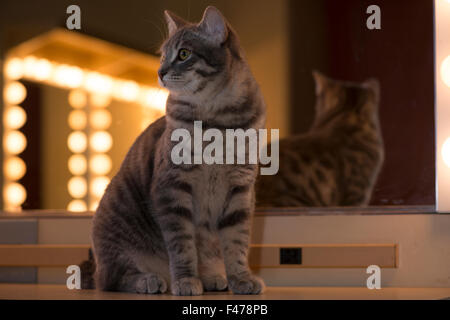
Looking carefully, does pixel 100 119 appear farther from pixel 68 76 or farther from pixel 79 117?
pixel 68 76

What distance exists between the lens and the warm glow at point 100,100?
7.34ft

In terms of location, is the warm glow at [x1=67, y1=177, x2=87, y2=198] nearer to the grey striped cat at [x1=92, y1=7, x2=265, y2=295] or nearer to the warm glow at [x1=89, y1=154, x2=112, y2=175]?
the warm glow at [x1=89, y1=154, x2=112, y2=175]

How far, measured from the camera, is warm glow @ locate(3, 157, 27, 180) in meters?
2.19

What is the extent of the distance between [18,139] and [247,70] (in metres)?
1.23

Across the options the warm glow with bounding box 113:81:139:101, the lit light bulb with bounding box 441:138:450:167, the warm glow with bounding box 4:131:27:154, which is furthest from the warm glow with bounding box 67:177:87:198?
the lit light bulb with bounding box 441:138:450:167

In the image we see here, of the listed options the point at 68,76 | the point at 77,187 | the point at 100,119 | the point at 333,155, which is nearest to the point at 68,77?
the point at 68,76

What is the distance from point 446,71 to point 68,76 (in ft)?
4.64

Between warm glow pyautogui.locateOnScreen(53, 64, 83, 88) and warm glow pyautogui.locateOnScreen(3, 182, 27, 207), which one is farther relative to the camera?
warm glow pyautogui.locateOnScreen(53, 64, 83, 88)

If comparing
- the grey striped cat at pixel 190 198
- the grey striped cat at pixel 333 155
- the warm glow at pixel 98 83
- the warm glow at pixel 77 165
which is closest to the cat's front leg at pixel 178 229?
the grey striped cat at pixel 190 198

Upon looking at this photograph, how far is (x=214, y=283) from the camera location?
136cm

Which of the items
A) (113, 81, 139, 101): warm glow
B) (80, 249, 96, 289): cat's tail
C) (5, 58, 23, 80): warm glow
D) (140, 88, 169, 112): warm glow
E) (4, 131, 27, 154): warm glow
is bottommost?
(80, 249, 96, 289): cat's tail

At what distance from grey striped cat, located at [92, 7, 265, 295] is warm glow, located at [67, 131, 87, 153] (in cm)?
83

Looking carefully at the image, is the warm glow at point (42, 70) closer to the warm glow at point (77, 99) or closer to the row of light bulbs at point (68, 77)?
the row of light bulbs at point (68, 77)
